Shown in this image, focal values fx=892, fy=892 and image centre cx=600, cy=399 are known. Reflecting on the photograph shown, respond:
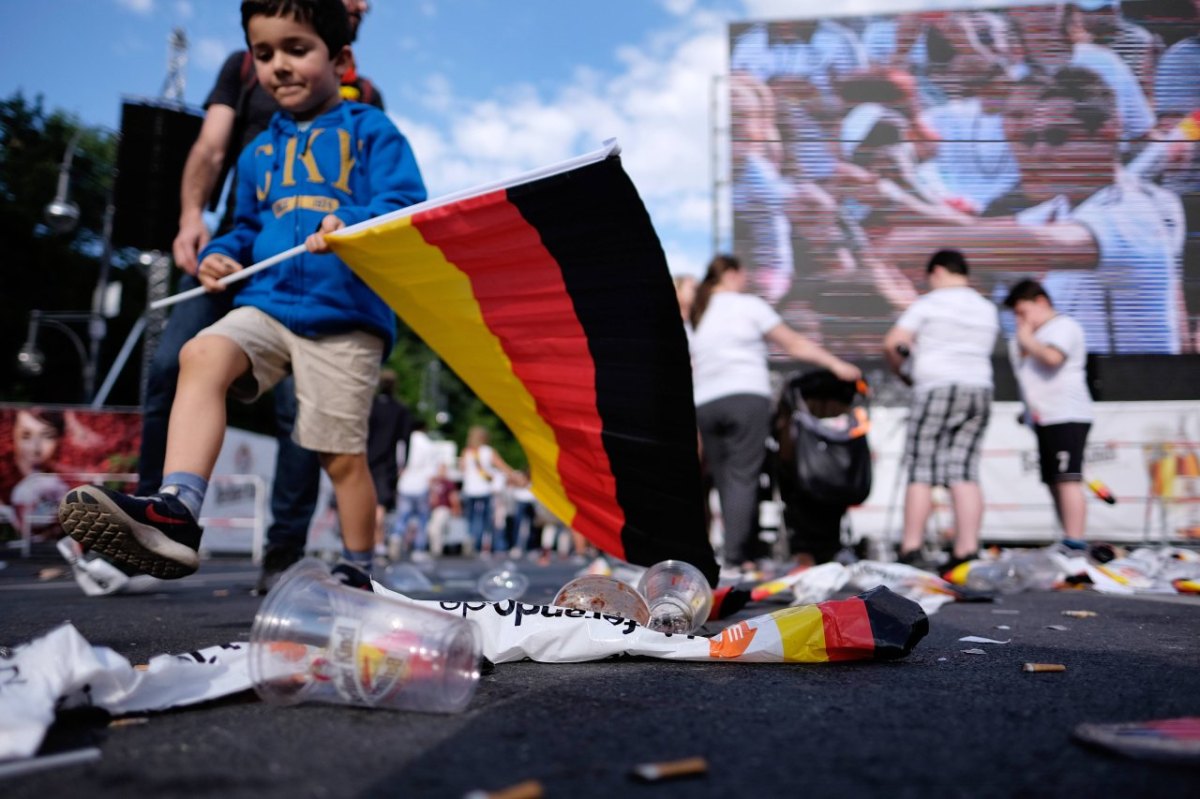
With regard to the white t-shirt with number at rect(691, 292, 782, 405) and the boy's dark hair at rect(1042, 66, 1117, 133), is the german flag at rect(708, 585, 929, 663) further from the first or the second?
the boy's dark hair at rect(1042, 66, 1117, 133)

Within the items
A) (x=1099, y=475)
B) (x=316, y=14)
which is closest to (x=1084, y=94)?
(x=1099, y=475)

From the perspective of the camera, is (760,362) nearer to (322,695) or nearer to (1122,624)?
(1122,624)

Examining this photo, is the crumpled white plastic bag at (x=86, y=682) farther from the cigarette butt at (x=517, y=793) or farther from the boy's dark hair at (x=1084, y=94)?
the boy's dark hair at (x=1084, y=94)

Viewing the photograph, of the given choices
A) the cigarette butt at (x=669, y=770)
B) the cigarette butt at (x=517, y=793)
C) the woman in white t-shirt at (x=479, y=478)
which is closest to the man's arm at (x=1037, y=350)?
the cigarette butt at (x=669, y=770)

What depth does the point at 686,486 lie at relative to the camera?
255 cm

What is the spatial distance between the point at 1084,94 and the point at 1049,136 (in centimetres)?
68

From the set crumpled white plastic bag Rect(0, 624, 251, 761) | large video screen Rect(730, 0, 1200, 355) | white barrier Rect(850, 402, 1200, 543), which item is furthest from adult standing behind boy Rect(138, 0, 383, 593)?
large video screen Rect(730, 0, 1200, 355)

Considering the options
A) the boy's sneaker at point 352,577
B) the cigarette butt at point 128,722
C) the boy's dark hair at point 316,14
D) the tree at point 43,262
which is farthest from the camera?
the tree at point 43,262

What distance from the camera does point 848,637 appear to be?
1.74 metres

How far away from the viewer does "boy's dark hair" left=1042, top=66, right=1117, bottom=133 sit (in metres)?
10.6

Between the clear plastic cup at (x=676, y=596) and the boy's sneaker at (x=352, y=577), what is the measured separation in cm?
66

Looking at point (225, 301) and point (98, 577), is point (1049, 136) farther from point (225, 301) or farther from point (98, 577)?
point (98, 577)

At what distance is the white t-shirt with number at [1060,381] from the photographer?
4.73 meters

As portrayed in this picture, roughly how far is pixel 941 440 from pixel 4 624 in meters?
3.98
